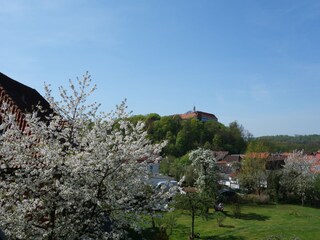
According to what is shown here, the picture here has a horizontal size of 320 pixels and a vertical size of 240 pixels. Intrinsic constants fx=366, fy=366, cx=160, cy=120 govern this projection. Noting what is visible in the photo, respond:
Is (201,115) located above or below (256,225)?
above

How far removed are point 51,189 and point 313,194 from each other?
42874mm

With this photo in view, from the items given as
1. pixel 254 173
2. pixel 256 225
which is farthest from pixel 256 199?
pixel 256 225

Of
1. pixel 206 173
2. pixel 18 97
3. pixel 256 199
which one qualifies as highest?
pixel 18 97

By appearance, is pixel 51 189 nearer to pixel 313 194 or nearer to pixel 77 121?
pixel 77 121

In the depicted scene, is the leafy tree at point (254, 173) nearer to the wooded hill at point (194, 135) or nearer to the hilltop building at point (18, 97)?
the hilltop building at point (18, 97)

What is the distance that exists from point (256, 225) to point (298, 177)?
733 inches

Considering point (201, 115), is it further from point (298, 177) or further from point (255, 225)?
point (255, 225)

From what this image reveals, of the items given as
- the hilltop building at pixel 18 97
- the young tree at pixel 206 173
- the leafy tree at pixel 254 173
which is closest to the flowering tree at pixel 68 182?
the hilltop building at pixel 18 97

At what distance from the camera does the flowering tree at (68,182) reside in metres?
9.12

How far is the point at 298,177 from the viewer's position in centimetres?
4619

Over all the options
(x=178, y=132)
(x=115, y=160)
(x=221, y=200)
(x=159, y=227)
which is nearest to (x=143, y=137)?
(x=115, y=160)

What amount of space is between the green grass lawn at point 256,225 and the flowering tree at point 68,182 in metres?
15.1

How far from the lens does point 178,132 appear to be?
97.2m

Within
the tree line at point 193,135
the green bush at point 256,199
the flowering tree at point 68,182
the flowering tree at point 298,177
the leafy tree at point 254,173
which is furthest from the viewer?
the tree line at point 193,135
